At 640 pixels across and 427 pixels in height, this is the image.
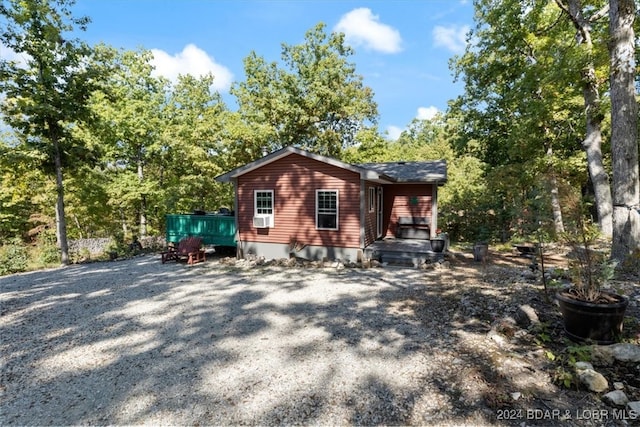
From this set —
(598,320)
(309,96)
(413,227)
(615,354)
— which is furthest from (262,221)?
(309,96)

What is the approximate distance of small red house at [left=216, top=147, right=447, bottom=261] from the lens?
1005 centimetres

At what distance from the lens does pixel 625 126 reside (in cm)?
698

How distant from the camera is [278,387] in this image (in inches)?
135

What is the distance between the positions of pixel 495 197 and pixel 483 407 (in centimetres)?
1491

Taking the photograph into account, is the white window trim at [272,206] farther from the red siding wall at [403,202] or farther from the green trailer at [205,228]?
the red siding wall at [403,202]

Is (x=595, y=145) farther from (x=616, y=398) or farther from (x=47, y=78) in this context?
(x=47, y=78)

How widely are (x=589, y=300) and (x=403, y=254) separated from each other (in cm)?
589

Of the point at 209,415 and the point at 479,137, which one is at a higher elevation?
the point at 479,137

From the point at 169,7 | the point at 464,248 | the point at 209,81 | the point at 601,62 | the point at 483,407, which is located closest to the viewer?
the point at 483,407

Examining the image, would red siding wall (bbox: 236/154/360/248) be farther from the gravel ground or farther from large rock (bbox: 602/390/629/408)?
large rock (bbox: 602/390/629/408)

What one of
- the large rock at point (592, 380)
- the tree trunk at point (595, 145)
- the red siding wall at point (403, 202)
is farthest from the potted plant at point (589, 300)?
the tree trunk at point (595, 145)

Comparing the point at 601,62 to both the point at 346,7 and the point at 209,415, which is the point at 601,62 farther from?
the point at 209,415

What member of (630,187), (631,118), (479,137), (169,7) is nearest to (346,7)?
(169,7)

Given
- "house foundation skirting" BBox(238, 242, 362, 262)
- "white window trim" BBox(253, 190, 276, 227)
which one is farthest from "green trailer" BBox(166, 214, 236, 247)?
"white window trim" BBox(253, 190, 276, 227)
